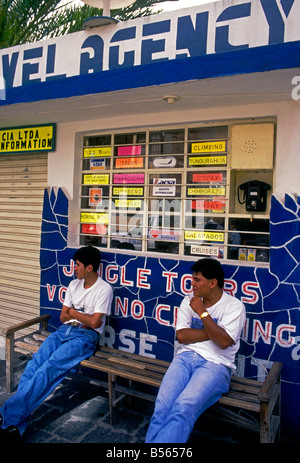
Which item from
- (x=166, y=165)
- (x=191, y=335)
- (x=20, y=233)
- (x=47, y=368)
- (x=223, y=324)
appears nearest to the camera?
(x=223, y=324)

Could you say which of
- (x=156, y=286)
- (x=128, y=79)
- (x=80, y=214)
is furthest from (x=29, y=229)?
(x=128, y=79)

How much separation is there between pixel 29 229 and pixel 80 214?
88cm

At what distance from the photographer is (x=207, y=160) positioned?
3.86 meters

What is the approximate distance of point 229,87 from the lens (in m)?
3.16

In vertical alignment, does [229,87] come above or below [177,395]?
above

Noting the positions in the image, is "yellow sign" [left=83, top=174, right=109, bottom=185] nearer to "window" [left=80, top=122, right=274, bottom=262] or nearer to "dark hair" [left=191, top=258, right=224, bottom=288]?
"window" [left=80, top=122, right=274, bottom=262]

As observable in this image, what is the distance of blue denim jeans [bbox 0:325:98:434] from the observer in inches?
123

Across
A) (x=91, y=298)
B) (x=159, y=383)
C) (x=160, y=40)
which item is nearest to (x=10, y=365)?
(x=91, y=298)

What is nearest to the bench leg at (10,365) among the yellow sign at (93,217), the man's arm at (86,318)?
the man's arm at (86,318)

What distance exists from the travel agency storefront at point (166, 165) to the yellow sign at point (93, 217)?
0.04ft

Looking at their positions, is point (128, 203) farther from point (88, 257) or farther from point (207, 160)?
point (207, 160)

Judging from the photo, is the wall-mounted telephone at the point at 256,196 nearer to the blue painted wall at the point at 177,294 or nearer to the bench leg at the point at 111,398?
the blue painted wall at the point at 177,294

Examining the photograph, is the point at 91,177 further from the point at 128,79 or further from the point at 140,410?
the point at 140,410

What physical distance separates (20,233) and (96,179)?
140 cm
